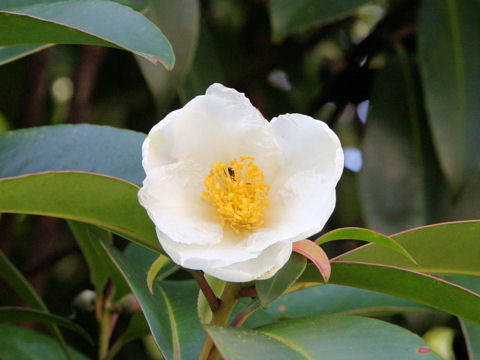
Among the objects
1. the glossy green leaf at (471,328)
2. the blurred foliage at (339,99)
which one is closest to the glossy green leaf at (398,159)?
the blurred foliage at (339,99)

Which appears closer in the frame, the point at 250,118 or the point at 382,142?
the point at 250,118

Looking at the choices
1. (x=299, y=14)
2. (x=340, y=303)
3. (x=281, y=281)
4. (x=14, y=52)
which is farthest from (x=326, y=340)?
(x=299, y=14)

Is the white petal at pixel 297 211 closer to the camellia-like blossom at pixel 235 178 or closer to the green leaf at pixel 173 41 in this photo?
the camellia-like blossom at pixel 235 178

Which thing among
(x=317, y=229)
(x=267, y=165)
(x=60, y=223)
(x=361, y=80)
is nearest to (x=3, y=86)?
(x=60, y=223)

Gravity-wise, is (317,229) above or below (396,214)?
above

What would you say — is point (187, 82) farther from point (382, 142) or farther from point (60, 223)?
point (60, 223)

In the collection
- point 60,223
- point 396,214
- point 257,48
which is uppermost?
point 257,48

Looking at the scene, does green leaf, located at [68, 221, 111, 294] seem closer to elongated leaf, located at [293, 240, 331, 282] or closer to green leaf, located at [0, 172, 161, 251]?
green leaf, located at [0, 172, 161, 251]

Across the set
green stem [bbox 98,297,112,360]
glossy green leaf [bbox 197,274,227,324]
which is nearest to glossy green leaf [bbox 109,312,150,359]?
green stem [bbox 98,297,112,360]
